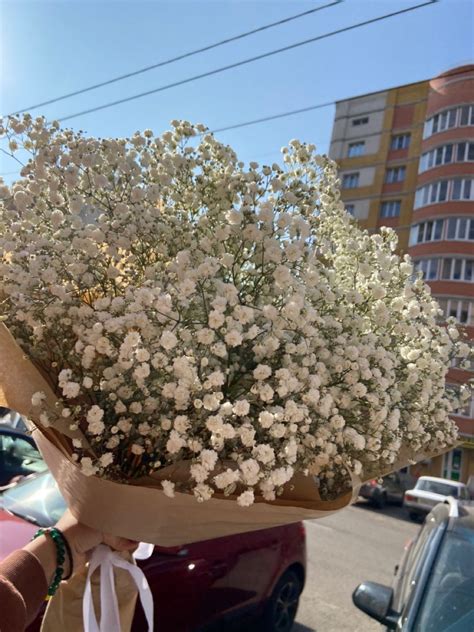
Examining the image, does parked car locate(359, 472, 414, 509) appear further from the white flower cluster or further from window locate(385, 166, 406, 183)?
window locate(385, 166, 406, 183)

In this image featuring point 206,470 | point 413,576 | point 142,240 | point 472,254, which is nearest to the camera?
point 206,470

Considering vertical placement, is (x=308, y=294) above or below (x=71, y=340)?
above

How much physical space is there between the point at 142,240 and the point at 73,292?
9.3 inches

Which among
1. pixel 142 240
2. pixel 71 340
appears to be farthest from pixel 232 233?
pixel 71 340

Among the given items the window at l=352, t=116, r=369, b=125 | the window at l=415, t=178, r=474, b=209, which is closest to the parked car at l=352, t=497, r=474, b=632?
the window at l=415, t=178, r=474, b=209

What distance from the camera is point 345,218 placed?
2043 mm

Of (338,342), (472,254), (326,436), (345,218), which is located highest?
(472,254)

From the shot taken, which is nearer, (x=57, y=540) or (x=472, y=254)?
(x=57, y=540)

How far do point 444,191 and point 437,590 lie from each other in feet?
102

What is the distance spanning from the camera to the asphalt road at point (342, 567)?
546 cm

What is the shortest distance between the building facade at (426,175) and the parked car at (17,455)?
22.6m

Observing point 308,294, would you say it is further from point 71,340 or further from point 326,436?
point 71,340

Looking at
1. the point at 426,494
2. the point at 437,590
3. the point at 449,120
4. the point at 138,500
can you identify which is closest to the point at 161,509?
the point at 138,500

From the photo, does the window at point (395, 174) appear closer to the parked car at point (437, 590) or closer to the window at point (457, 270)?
the window at point (457, 270)
